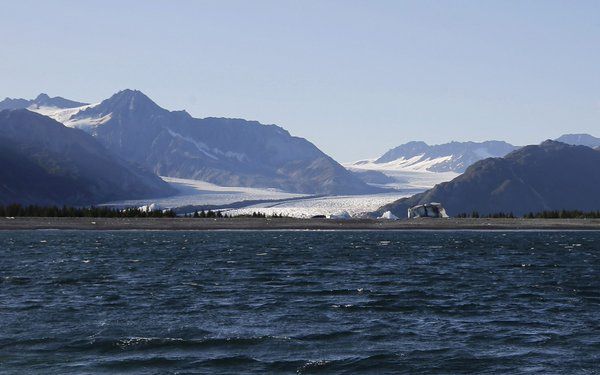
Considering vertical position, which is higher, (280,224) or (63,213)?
(63,213)

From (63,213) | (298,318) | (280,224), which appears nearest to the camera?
(298,318)

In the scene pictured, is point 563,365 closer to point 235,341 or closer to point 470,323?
point 470,323

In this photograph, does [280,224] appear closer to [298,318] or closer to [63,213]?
[63,213]

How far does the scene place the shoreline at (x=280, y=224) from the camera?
15162 cm

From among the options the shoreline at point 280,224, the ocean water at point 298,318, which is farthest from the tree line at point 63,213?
the ocean water at point 298,318

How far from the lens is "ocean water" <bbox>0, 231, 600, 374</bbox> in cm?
2898

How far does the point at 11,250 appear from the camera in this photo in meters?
87.2

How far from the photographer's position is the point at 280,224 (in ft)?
528

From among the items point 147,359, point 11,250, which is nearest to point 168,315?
point 147,359

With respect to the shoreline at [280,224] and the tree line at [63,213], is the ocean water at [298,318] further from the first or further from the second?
the tree line at [63,213]

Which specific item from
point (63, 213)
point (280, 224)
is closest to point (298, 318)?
point (280, 224)

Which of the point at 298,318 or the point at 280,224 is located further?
the point at 280,224

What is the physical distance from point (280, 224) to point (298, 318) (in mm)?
123170

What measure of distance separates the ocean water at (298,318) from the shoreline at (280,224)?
8337 cm
